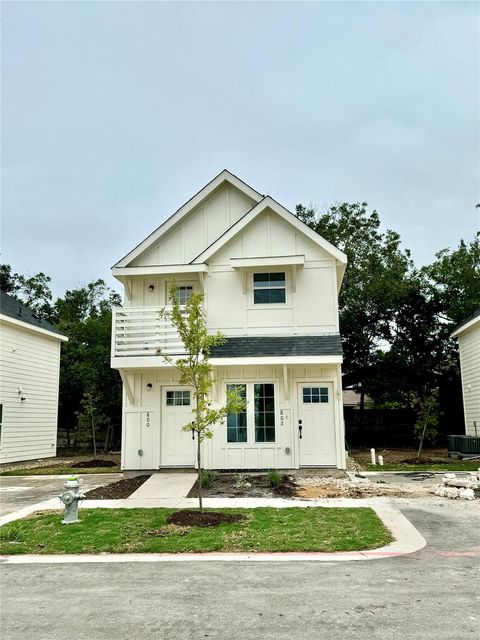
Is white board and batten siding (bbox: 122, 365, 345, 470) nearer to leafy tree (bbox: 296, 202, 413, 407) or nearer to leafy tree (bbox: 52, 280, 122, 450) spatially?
leafy tree (bbox: 52, 280, 122, 450)

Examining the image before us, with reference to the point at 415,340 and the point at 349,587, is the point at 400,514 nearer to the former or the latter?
the point at 349,587

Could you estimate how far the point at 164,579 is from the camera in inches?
224

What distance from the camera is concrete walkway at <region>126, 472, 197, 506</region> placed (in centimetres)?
1061

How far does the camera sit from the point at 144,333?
1473 cm

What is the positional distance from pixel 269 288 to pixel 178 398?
167 inches

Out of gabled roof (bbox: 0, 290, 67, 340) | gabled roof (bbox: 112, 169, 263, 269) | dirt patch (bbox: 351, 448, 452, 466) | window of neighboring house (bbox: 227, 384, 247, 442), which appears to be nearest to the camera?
window of neighboring house (bbox: 227, 384, 247, 442)

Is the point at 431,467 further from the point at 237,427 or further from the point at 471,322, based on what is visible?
the point at 471,322

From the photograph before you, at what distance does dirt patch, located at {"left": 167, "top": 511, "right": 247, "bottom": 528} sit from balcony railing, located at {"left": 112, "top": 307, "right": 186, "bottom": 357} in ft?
19.8

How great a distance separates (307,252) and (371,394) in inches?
493

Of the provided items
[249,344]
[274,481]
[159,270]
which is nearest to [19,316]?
[159,270]

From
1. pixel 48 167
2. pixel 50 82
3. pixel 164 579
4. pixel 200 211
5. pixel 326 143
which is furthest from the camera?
pixel 48 167

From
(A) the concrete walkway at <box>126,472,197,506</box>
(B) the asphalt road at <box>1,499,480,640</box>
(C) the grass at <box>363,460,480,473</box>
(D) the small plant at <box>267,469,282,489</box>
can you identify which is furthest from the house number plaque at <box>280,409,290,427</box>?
(B) the asphalt road at <box>1,499,480,640</box>

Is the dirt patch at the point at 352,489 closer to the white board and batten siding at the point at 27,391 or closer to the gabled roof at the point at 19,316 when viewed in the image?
the white board and batten siding at the point at 27,391

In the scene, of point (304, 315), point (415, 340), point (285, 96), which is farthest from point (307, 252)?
point (415, 340)
